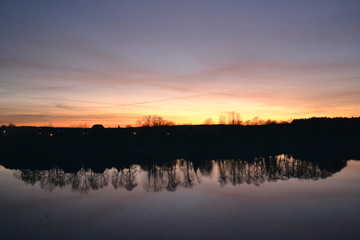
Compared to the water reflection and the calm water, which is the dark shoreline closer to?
the water reflection

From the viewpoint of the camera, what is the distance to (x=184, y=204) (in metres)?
25.7

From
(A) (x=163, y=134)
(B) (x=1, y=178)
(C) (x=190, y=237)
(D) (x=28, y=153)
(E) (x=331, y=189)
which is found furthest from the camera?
(A) (x=163, y=134)

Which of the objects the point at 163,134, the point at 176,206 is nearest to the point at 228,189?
the point at 176,206

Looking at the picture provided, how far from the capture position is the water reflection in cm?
3538

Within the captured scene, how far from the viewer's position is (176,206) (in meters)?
25.0

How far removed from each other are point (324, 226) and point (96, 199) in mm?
20478

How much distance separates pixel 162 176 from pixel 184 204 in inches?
649

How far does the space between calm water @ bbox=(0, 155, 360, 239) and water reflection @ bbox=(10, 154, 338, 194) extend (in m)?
0.14

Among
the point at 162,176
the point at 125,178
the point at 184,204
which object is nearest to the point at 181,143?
the point at 162,176

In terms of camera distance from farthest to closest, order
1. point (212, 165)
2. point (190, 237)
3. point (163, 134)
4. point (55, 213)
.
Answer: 1. point (163, 134)
2. point (212, 165)
3. point (55, 213)
4. point (190, 237)

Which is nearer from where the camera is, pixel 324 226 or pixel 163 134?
pixel 324 226

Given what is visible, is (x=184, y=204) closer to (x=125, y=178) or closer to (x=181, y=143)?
(x=125, y=178)

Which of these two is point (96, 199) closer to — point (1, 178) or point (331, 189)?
point (1, 178)

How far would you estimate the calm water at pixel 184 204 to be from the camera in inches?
723
